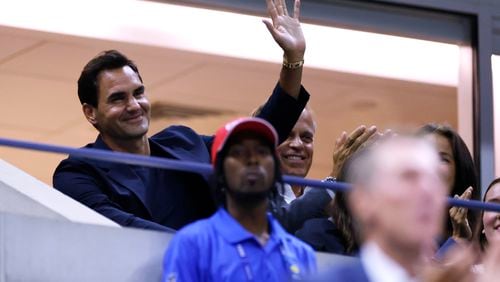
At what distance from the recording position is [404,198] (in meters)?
4.21

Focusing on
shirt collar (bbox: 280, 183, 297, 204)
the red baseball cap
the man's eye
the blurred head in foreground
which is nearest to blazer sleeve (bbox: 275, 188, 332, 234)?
shirt collar (bbox: 280, 183, 297, 204)

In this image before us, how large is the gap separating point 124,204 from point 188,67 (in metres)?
4.03

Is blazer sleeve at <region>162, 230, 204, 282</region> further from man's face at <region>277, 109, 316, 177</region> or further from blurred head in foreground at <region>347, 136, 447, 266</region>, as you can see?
man's face at <region>277, 109, 316, 177</region>

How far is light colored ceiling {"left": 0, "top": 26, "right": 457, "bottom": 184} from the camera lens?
418 inches

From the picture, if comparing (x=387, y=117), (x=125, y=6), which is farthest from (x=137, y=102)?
(x=387, y=117)

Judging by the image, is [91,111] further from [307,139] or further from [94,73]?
[307,139]

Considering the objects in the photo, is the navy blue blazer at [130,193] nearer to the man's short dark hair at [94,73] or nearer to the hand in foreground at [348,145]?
the man's short dark hair at [94,73]

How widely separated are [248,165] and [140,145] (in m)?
1.46

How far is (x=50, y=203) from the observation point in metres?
6.75

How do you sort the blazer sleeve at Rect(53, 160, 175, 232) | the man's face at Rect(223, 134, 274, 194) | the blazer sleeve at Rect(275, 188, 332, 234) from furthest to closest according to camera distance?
the blazer sleeve at Rect(53, 160, 175, 232) → the blazer sleeve at Rect(275, 188, 332, 234) → the man's face at Rect(223, 134, 274, 194)

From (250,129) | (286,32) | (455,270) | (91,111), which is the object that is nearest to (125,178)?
(91,111)

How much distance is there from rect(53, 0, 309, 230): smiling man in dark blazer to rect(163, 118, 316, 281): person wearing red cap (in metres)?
0.78

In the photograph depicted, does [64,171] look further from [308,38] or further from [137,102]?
[308,38]

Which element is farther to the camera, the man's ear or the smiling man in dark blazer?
the man's ear
